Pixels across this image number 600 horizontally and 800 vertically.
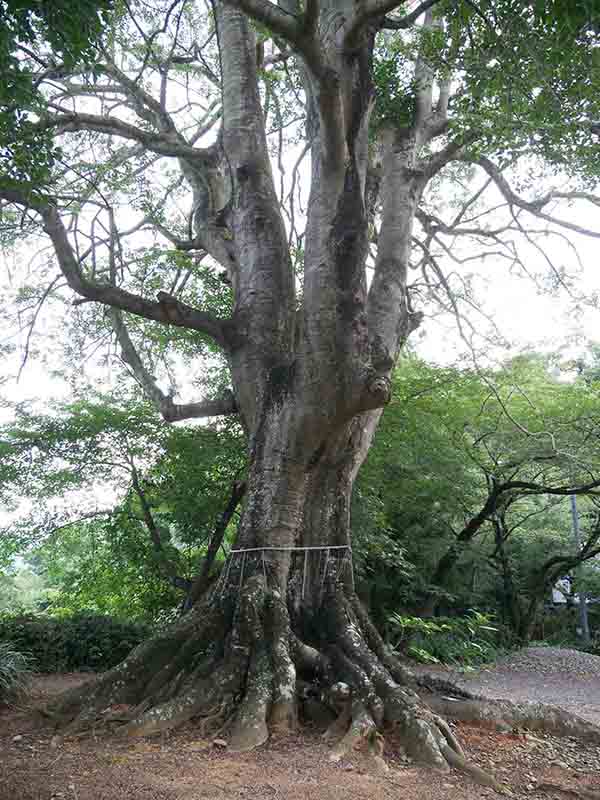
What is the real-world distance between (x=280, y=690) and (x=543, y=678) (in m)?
7.04

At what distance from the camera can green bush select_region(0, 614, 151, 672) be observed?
743 cm

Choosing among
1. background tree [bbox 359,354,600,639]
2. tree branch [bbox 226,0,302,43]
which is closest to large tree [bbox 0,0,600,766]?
tree branch [bbox 226,0,302,43]

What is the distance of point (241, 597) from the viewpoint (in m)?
4.55

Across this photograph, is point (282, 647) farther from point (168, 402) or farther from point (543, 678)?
point (543, 678)

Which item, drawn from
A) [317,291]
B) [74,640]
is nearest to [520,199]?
[317,291]

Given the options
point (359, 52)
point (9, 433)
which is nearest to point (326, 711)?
point (359, 52)

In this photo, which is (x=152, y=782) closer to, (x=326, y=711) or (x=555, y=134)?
(x=326, y=711)

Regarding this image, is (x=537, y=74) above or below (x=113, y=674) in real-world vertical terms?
above

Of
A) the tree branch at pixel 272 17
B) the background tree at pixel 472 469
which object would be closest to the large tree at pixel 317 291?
the tree branch at pixel 272 17

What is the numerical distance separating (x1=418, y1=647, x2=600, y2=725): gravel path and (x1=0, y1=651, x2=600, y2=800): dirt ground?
2.85 metres

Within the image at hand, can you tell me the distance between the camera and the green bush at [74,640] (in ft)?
24.4

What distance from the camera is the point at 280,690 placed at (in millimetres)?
4020

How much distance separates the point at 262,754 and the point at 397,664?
152 cm

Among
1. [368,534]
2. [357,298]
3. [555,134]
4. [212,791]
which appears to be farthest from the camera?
[368,534]
